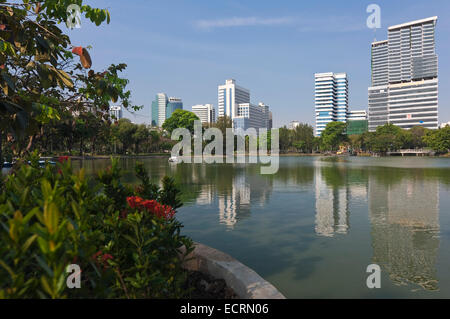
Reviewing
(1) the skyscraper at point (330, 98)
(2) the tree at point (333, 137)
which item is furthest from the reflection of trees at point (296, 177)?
(1) the skyscraper at point (330, 98)

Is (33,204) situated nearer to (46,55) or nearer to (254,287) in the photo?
(254,287)

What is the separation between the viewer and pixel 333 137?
116 metres

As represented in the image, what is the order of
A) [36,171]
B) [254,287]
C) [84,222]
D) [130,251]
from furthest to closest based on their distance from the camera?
[36,171], [254,287], [130,251], [84,222]

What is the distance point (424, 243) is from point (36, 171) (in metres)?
7.75

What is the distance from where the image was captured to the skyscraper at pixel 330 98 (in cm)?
18188

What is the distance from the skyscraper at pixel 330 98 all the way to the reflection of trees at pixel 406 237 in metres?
178

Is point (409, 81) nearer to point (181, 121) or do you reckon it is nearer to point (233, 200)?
point (181, 121)

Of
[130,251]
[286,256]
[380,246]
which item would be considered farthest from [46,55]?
[380,246]

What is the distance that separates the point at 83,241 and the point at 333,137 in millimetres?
122359

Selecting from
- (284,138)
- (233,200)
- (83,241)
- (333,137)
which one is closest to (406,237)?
(233,200)

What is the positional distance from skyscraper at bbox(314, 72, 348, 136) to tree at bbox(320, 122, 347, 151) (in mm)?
57668

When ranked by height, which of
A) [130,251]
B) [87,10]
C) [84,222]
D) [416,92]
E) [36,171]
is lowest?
[130,251]

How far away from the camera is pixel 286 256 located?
5969 mm

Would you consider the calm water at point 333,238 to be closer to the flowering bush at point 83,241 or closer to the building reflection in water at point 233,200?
the building reflection in water at point 233,200
